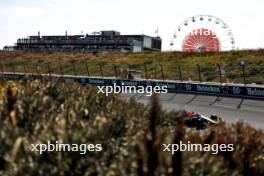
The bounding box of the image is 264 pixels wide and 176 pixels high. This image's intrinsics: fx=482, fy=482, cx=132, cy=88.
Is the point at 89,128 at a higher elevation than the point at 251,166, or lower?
higher

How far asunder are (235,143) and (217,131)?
625 mm

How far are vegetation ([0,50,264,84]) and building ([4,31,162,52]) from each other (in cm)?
5169

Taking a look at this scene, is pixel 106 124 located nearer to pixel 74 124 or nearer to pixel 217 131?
pixel 74 124

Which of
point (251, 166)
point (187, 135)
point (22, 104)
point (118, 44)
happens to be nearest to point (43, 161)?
point (22, 104)

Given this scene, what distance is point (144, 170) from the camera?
5.46 m

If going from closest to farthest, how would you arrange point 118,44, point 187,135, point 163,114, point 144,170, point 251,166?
point 144,170 < point 251,166 < point 187,135 < point 163,114 < point 118,44

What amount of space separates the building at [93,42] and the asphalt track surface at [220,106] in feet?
350

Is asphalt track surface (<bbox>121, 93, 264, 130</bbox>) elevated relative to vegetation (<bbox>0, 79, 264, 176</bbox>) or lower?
lower

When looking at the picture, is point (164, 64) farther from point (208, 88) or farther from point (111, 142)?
point (111, 142)

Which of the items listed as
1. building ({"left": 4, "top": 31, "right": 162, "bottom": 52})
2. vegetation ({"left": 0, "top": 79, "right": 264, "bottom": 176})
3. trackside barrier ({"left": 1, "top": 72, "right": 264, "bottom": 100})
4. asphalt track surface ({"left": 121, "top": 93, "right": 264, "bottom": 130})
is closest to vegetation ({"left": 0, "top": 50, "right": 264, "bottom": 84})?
trackside barrier ({"left": 1, "top": 72, "right": 264, "bottom": 100})

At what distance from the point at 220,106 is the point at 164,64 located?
29425mm

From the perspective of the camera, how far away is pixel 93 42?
162 metres

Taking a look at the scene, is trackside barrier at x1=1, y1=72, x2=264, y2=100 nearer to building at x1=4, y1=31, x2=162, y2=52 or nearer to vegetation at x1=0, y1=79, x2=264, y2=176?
vegetation at x1=0, y1=79, x2=264, y2=176

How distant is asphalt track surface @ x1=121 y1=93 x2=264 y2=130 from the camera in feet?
103
